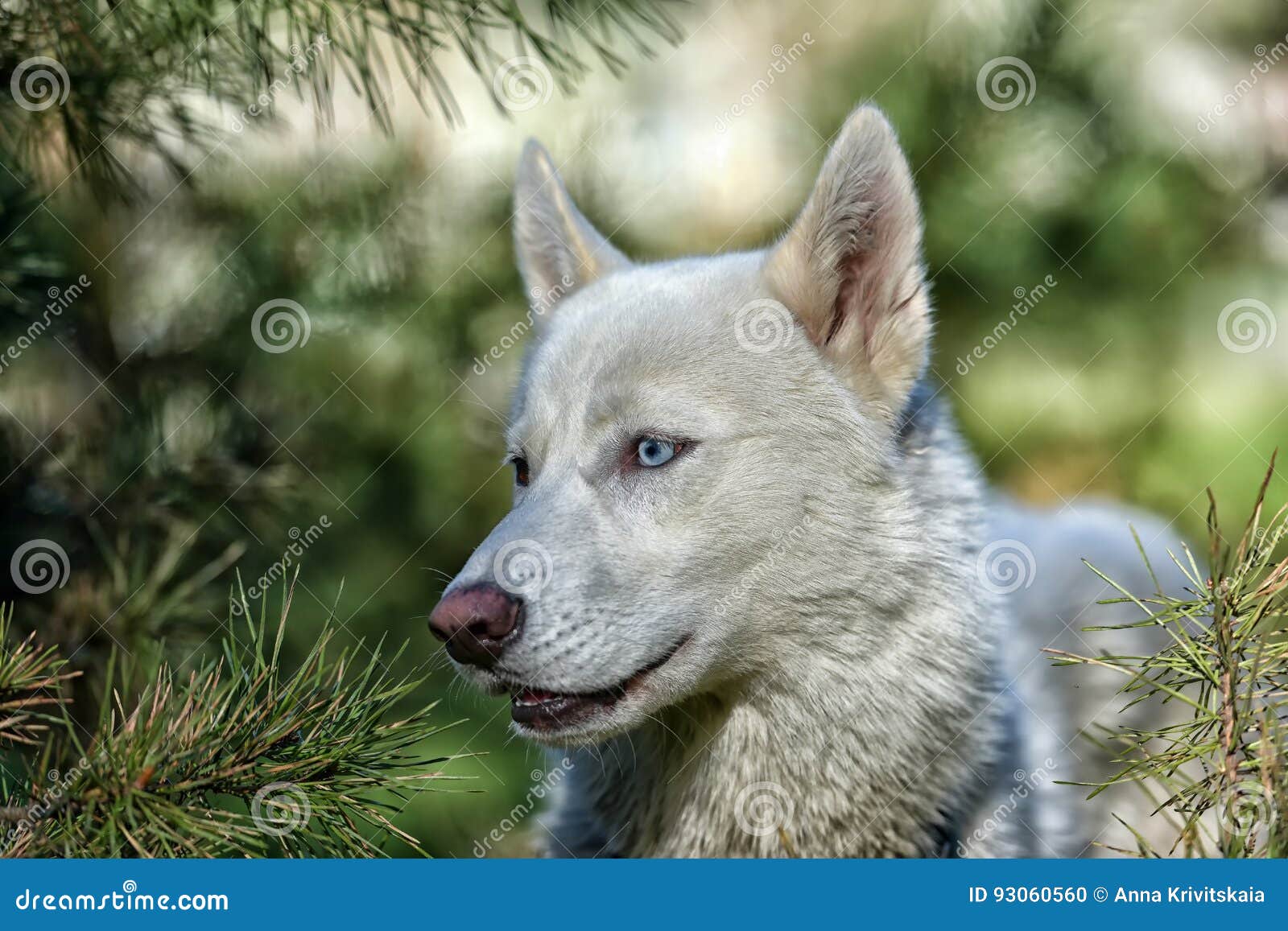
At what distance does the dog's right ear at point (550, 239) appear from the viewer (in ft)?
8.25

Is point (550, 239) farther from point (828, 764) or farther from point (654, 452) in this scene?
point (828, 764)

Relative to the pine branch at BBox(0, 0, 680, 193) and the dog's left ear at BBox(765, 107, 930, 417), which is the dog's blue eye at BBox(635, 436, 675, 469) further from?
the pine branch at BBox(0, 0, 680, 193)

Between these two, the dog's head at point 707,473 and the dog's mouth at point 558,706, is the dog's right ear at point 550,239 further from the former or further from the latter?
the dog's mouth at point 558,706

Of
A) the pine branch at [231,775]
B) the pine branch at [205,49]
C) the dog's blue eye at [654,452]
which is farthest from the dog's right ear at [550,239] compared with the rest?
the pine branch at [231,775]

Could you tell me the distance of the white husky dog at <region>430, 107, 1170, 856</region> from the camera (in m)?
1.93

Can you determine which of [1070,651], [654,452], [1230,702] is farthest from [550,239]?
[1230,702]

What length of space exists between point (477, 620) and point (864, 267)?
0.95 metres

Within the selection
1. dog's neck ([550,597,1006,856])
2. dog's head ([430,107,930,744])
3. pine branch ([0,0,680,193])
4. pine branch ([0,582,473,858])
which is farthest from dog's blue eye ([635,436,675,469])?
pine branch ([0,582,473,858])

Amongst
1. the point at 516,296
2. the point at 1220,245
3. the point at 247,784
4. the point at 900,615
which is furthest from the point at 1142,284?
the point at 247,784

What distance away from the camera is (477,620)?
5.76 feet

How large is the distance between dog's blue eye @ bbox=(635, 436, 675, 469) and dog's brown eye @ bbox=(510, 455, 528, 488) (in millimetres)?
327

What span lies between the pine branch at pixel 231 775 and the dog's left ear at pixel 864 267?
1106mm

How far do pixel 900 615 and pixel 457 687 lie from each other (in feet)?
2.70

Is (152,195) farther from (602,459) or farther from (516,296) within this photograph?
(602,459)
